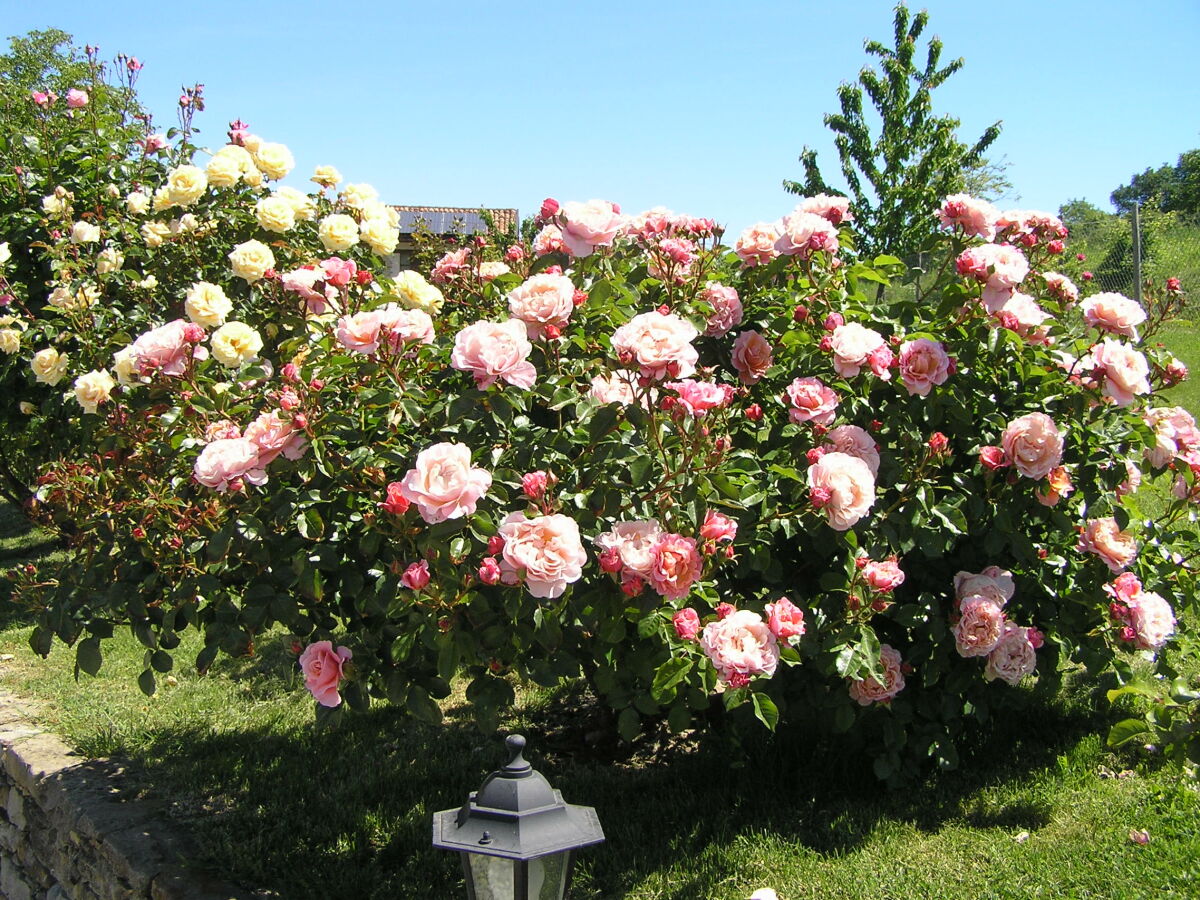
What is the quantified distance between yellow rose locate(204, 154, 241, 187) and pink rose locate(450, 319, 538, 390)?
6.41ft

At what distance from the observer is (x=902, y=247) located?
13484 mm

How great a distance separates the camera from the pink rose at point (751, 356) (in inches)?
112

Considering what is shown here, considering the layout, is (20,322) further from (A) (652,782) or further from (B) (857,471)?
(B) (857,471)

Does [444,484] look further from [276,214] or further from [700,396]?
[276,214]

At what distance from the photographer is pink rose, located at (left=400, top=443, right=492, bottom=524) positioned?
2.07 metres

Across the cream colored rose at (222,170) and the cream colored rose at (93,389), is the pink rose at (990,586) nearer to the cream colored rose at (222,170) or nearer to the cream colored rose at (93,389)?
the cream colored rose at (93,389)

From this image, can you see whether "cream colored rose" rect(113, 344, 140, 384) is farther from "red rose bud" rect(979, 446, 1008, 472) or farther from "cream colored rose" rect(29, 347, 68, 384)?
"red rose bud" rect(979, 446, 1008, 472)

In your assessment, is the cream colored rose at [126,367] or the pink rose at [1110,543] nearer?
the pink rose at [1110,543]

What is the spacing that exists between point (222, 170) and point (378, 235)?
28.2 inches

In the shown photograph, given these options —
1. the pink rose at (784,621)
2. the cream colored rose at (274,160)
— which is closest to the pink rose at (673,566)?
the pink rose at (784,621)

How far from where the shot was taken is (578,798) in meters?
3.35

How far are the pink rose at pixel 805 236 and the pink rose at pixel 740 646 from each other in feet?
3.76

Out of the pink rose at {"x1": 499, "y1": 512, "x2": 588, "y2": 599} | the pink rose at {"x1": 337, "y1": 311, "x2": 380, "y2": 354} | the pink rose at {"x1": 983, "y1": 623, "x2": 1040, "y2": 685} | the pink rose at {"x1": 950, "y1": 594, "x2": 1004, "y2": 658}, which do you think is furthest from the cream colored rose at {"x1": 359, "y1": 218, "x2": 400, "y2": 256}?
the pink rose at {"x1": 983, "y1": 623, "x2": 1040, "y2": 685}

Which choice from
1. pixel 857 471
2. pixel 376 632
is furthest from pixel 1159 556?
pixel 376 632
